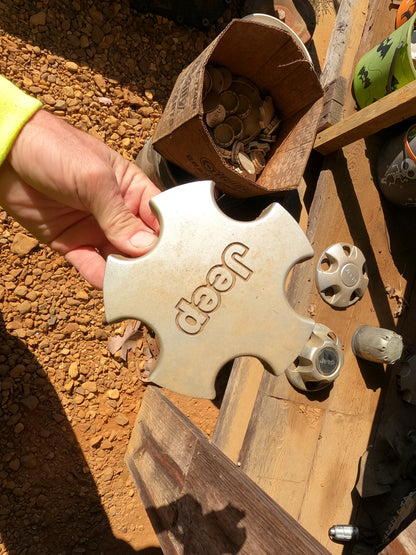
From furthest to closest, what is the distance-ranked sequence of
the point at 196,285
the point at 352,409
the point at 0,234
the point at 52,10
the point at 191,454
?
the point at 52,10 → the point at 0,234 → the point at 352,409 → the point at 191,454 → the point at 196,285

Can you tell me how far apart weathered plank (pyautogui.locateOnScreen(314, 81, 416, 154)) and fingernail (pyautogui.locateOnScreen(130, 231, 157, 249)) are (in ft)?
3.68

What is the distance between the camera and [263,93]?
2533 mm

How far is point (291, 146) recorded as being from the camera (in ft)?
7.53

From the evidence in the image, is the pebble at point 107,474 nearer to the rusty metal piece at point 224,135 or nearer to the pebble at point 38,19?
the rusty metal piece at point 224,135

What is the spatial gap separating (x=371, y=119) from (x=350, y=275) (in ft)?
2.46

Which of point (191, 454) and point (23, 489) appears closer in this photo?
point (191, 454)

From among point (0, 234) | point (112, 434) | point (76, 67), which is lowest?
point (112, 434)

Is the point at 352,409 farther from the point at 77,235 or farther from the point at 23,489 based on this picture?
the point at 23,489

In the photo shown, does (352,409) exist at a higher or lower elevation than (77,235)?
lower

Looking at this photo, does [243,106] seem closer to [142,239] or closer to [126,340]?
[142,239]

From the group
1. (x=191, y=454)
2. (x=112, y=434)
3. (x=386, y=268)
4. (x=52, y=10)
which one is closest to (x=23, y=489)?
(x=112, y=434)

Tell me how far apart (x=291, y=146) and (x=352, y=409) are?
1.45m

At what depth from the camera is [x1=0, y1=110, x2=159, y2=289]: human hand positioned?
140cm

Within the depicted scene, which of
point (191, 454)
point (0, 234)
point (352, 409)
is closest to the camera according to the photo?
point (191, 454)
